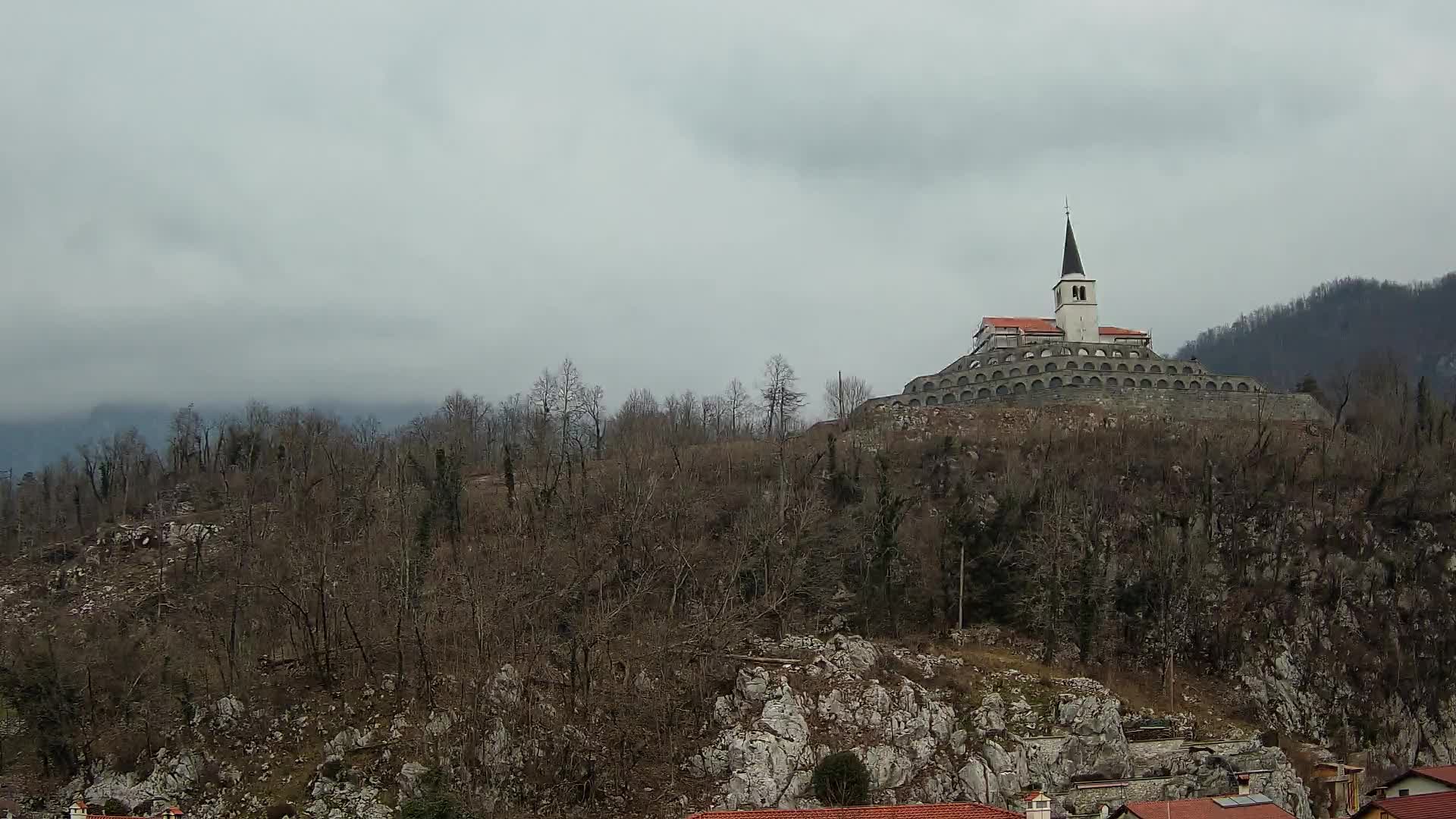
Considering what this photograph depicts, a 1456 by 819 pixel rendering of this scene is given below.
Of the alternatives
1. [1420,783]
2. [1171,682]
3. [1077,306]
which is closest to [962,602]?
[1171,682]

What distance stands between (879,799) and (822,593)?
12.0 meters

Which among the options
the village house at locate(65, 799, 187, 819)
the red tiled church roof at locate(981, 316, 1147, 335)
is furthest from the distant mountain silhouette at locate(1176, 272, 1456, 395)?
the village house at locate(65, 799, 187, 819)

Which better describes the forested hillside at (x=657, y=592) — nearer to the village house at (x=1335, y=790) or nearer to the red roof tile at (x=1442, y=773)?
the village house at (x=1335, y=790)

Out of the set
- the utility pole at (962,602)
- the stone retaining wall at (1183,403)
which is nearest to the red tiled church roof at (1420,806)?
the utility pole at (962,602)

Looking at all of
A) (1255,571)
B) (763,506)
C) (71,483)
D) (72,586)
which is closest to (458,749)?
(763,506)

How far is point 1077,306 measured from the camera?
250ft

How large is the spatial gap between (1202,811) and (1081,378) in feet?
144

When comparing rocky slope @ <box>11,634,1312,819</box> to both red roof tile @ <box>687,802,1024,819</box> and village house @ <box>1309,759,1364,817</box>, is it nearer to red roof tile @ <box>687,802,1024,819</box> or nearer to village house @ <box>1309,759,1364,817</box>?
village house @ <box>1309,759,1364,817</box>

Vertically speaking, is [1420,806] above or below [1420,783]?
above

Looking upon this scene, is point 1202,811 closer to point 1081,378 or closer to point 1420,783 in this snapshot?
point 1420,783

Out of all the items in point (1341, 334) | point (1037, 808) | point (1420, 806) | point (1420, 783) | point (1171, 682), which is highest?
point (1341, 334)

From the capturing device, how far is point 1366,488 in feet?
164

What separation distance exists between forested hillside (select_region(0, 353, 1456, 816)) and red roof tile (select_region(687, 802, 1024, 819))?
713 cm

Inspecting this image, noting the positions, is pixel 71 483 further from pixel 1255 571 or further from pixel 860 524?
pixel 1255 571
